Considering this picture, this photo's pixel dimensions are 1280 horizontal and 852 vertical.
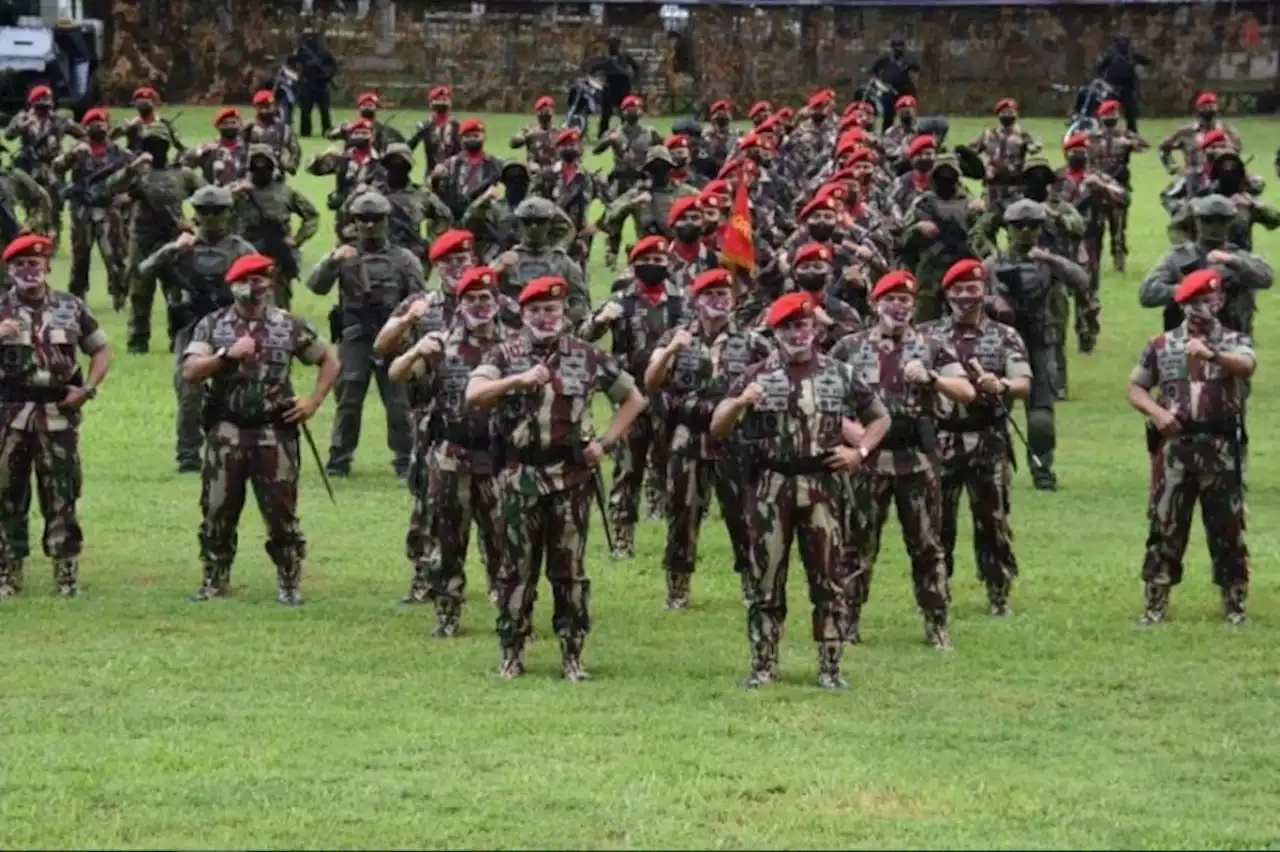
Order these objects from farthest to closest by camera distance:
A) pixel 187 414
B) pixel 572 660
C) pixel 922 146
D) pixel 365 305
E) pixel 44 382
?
pixel 922 146
pixel 187 414
pixel 365 305
pixel 44 382
pixel 572 660

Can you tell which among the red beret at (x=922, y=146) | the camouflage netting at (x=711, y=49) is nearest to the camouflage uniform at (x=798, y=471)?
the red beret at (x=922, y=146)

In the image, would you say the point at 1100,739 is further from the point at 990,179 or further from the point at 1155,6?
the point at 1155,6

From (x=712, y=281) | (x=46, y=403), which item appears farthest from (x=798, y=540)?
(x=46, y=403)

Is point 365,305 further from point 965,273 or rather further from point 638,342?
point 965,273

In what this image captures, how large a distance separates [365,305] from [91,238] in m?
10.9

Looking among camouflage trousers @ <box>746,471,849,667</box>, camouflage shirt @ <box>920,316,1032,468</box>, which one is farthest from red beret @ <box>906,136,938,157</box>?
camouflage trousers @ <box>746,471,849,667</box>

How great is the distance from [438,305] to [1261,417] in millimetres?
11825

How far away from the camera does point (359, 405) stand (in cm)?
2392

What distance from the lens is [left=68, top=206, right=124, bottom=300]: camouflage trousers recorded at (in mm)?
32844

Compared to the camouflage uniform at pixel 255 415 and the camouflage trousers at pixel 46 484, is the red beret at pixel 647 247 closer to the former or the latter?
the camouflage uniform at pixel 255 415

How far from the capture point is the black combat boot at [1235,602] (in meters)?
18.7

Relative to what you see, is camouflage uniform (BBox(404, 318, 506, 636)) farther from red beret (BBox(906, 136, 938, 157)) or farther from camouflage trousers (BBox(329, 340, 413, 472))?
red beret (BBox(906, 136, 938, 157))

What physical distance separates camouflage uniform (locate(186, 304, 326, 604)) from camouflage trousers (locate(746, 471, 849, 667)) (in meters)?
3.53

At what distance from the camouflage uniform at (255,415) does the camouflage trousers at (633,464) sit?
102 inches
